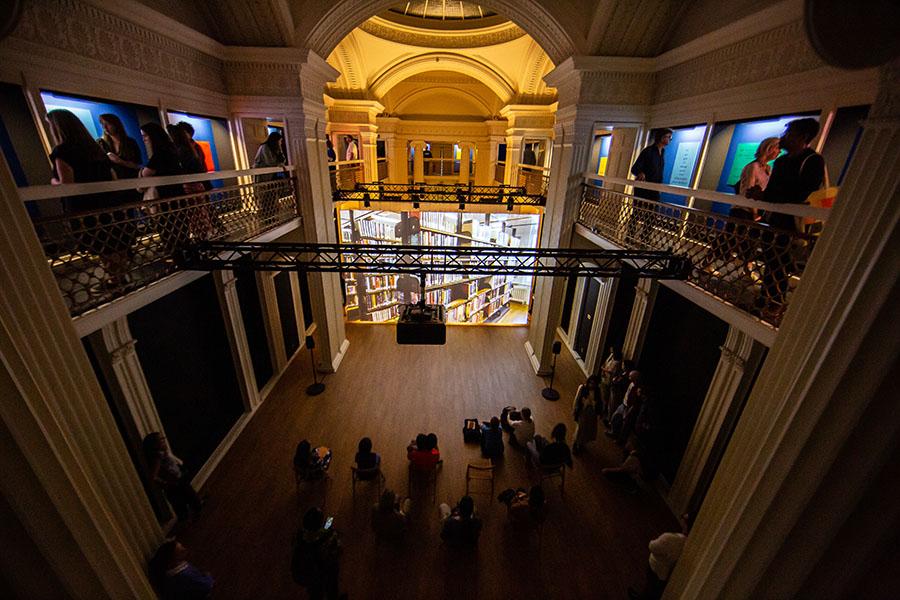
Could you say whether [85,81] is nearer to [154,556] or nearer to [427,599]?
[154,556]

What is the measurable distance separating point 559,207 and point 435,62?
8545mm

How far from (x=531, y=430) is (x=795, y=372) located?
14.1 ft

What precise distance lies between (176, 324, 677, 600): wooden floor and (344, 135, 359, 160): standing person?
9027 mm

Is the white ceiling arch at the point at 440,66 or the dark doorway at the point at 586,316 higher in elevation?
the white ceiling arch at the point at 440,66

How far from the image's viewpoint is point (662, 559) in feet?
12.4

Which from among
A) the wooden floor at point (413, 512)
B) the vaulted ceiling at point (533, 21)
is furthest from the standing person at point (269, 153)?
the wooden floor at point (413, 512)

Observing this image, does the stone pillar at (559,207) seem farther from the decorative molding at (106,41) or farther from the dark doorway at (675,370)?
the decorative molding at (106,41)

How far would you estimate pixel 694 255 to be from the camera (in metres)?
4.47

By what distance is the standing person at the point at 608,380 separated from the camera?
21.6 feet

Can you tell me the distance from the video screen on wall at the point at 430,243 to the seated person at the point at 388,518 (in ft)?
23.4

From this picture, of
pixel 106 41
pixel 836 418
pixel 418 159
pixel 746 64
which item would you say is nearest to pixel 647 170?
pixel 746 64

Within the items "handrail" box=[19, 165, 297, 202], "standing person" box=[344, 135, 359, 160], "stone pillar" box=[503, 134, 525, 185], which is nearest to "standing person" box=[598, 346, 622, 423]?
"handrail" box=[19, 165, 297, 202]

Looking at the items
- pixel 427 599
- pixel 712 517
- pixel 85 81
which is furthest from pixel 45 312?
pixel 712 517

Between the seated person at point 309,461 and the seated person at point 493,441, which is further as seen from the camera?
the seated person at point 493,441
